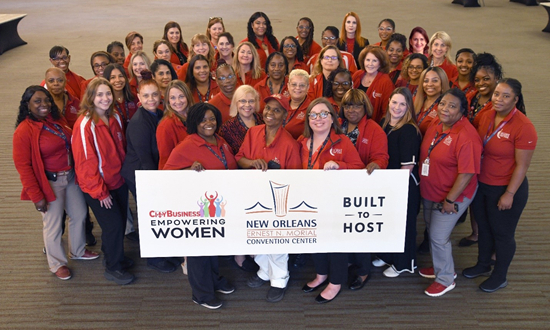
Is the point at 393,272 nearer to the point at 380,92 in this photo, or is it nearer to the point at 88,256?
the point at 380,92

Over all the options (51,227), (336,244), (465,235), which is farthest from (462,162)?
(51,227)

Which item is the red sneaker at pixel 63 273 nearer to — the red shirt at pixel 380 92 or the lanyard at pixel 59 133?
the lanyard at pixel 59 133

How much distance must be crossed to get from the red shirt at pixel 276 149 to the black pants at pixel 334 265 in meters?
0.71

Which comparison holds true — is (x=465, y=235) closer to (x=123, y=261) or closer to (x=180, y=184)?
(x=180, y=184)

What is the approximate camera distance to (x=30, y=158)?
3.47m

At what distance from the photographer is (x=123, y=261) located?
3.93m

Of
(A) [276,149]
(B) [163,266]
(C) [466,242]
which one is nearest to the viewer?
(A) [276,149]

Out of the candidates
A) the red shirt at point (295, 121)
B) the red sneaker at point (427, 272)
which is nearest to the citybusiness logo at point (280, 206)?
the red shirt at point (295, 121)

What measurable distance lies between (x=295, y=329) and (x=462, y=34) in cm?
1187

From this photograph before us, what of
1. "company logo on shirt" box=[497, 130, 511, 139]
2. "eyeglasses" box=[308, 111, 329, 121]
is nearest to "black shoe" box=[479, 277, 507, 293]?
"company logo on shirt" box=[497, 130, 511, 139]

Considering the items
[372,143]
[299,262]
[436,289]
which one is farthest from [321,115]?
[436,289]

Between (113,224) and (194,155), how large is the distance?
0.98 m

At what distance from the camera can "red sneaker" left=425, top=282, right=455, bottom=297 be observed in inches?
141

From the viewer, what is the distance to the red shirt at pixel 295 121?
4027 millimetres
